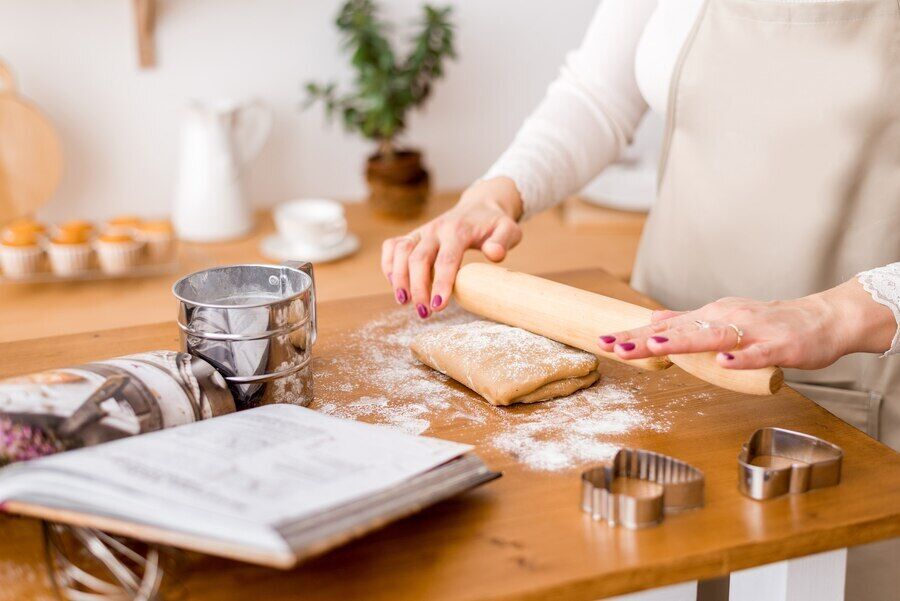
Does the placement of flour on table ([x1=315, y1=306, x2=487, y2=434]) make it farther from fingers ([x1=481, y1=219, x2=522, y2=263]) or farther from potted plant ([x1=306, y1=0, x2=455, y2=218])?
potted plant ([x1=306, y1=0, x2=455, y2=218])

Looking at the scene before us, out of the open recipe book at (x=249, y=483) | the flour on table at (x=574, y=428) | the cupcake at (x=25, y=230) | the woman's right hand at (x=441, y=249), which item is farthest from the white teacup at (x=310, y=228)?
the open recipe book at (x=249, y=483)

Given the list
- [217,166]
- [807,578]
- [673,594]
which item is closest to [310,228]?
[217,166]

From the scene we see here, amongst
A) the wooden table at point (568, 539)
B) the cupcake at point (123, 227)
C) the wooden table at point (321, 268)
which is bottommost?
the wooden table at point (321, 268)

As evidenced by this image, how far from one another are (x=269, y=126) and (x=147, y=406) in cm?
121

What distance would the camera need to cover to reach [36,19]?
1.84 metres

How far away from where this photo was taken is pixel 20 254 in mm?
1593

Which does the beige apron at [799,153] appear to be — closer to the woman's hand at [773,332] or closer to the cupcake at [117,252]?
the woman's hand at [773,332]

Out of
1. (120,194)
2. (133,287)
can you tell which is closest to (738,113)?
(133,287)

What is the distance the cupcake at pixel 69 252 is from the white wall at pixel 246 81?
1.23 feet

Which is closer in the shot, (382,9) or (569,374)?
(569,374)

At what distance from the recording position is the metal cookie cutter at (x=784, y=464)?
726mm

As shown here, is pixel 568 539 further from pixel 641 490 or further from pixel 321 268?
pixel 321 268

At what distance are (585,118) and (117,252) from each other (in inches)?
32.7

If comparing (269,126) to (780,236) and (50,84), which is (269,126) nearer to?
(50,84)
